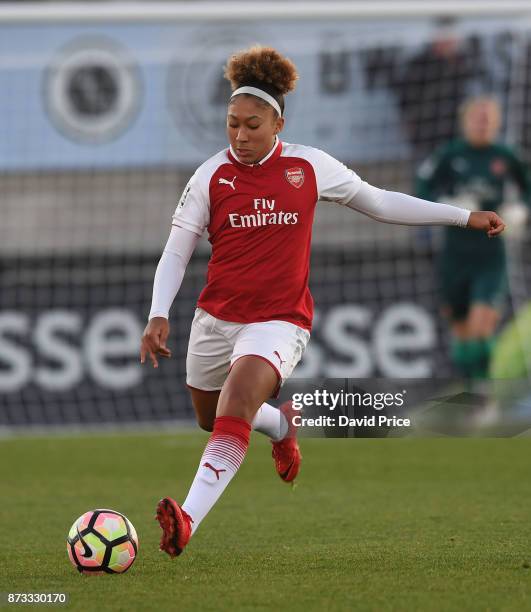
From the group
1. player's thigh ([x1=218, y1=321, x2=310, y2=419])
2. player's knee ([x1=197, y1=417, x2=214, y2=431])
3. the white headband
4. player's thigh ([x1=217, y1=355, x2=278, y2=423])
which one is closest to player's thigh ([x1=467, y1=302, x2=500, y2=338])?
player's knee ([x1=197, y1=417, x2=214, y2=431])

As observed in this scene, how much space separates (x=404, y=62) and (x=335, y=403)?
9496 mm

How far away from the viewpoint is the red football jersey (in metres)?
5.39

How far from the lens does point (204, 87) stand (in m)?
14.5

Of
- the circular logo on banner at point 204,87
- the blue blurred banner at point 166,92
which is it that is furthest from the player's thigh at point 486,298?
the circular logo on banner at point 204,87

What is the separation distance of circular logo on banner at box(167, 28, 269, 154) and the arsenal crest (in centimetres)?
898

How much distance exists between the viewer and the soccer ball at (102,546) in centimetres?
483

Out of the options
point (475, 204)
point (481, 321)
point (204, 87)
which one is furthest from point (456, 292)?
point (204, 87)

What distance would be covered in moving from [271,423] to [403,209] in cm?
128

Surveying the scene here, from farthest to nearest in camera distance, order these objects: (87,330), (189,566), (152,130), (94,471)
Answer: (152,130) < (87,330) < (94,471) < (189,566)

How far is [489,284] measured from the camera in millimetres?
12836

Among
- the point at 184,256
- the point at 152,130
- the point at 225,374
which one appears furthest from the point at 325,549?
the point at 152,130

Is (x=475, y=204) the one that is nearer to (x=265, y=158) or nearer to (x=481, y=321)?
A: (x=481, y=321)

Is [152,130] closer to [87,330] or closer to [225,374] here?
[87,330]

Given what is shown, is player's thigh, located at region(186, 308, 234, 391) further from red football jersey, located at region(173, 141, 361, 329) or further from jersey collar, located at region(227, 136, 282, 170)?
jersey collar, located at region(227, 136, 282, 170)
